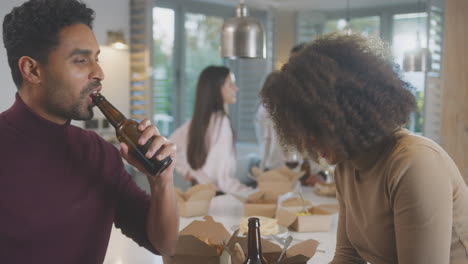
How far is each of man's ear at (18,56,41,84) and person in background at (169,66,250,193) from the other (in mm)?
1995

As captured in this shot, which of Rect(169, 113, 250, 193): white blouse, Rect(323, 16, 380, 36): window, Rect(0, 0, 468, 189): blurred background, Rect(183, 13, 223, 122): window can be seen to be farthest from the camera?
Rect(323, 16, 380, 36): window

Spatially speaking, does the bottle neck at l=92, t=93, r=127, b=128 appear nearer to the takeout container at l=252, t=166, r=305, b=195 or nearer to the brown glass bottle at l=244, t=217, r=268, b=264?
the brown glass bottle at l=244, t=217, r=268, b=264

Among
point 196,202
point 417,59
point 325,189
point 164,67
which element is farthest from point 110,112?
point 164,67

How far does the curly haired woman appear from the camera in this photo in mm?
973

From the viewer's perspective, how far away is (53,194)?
1185mm

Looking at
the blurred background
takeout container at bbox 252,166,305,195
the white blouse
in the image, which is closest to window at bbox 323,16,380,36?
the blurred background

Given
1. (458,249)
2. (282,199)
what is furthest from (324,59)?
(282,199)

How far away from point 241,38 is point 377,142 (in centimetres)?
99

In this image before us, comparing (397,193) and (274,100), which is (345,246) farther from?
(274,100)

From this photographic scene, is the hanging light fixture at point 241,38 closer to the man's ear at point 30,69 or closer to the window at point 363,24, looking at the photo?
the man's ear at point 30,69

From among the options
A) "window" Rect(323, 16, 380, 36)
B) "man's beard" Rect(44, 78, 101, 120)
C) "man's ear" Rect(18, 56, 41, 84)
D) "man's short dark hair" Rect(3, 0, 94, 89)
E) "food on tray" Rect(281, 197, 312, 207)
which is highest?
"window" Rect(323, 16, 380, 36)

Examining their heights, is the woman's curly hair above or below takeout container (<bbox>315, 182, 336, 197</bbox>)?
above

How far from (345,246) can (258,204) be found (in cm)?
74

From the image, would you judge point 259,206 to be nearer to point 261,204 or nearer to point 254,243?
point 261,204
